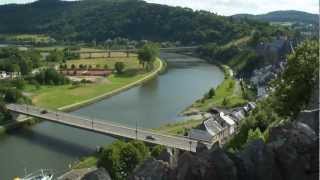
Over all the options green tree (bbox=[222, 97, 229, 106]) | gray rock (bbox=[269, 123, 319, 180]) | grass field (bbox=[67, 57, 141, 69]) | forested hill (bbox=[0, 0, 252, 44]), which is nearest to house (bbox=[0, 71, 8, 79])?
grass field (bbox=[67, 57, 141, 69])

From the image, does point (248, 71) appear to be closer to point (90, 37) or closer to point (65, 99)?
point (65, 99)

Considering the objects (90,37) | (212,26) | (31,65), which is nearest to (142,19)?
(90,37)

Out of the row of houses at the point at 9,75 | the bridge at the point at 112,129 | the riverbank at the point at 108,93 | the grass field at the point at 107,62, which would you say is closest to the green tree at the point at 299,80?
the bridge at the point at 112,129

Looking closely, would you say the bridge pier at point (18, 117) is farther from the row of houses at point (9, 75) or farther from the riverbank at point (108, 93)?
the row of houses at point (9, 75)

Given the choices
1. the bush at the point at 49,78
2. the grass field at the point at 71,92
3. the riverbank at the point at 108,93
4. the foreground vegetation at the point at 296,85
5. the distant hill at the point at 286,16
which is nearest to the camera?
the foreground vegetation at the point at 296,85

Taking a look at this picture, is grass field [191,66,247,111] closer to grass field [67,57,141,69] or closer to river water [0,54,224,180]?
river water [0,54,224,180]

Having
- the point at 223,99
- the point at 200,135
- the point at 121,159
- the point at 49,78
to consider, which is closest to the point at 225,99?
the point at 223,99
